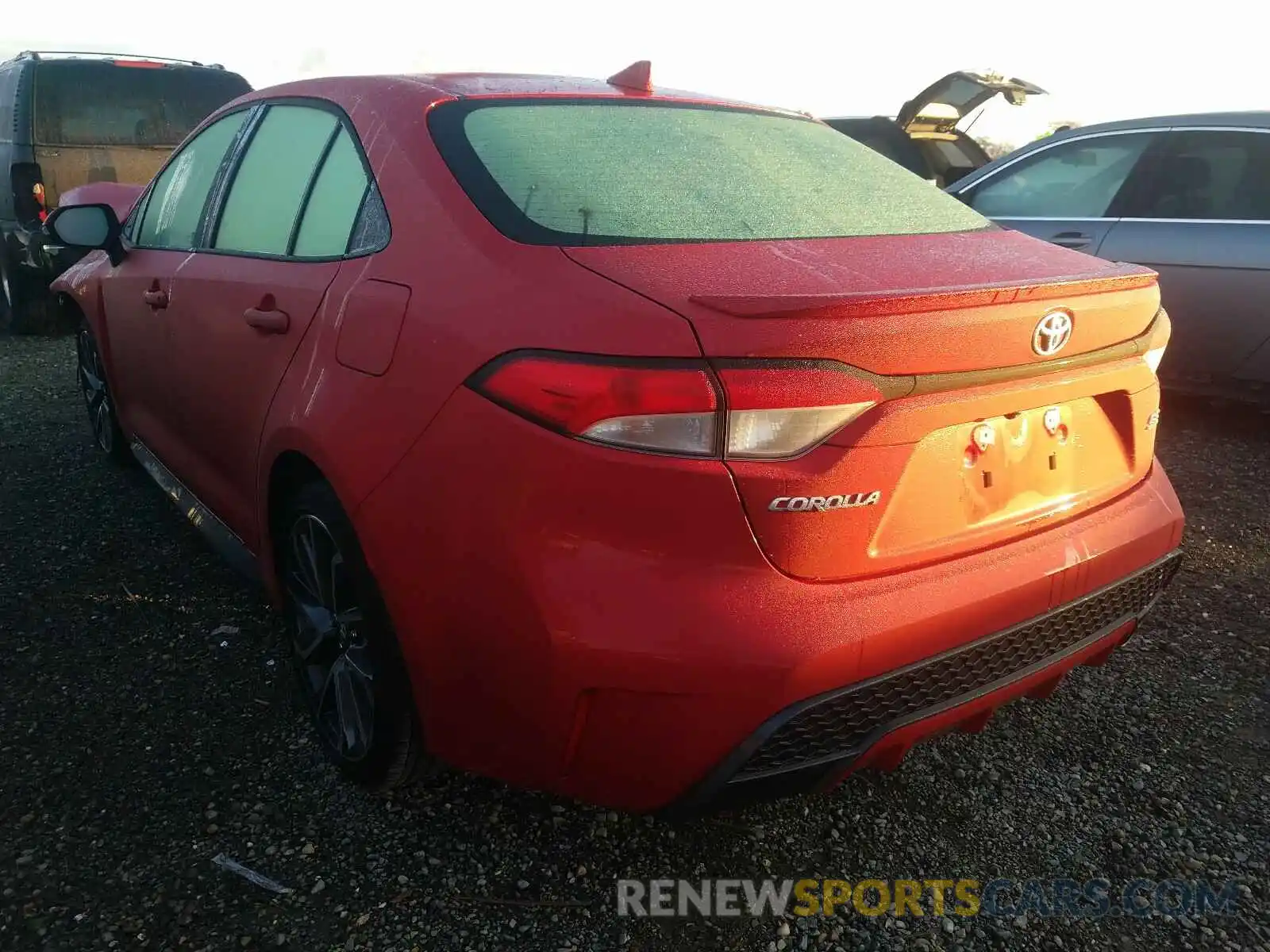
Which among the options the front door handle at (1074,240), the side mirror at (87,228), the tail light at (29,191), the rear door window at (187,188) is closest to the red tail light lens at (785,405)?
the rear door window at (187,188)

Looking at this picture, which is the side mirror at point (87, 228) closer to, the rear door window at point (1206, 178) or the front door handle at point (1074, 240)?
the front door handle at point (1074, 240)

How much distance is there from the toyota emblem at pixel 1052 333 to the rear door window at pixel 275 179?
64.2 inches

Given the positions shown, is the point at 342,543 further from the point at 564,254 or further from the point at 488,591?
the point at 564,254

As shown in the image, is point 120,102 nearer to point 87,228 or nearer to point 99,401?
point 99,401

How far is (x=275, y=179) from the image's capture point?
2.59 m

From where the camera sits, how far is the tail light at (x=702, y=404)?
4.89ft

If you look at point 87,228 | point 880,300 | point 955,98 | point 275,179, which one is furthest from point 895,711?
point 955,98

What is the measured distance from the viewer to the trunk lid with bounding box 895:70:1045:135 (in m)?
8.08

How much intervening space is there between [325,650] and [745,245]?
1.34 metres

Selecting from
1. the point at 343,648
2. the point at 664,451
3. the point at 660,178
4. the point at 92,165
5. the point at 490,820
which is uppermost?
the point at 660,178

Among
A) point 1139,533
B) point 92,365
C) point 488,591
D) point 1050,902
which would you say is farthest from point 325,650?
point 92,365

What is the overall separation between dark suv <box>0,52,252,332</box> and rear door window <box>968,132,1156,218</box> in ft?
18.6

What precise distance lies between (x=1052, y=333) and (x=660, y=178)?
849mm

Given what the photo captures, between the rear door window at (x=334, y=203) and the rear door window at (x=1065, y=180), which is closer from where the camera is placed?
the rear door window at (x=334, y=203)
